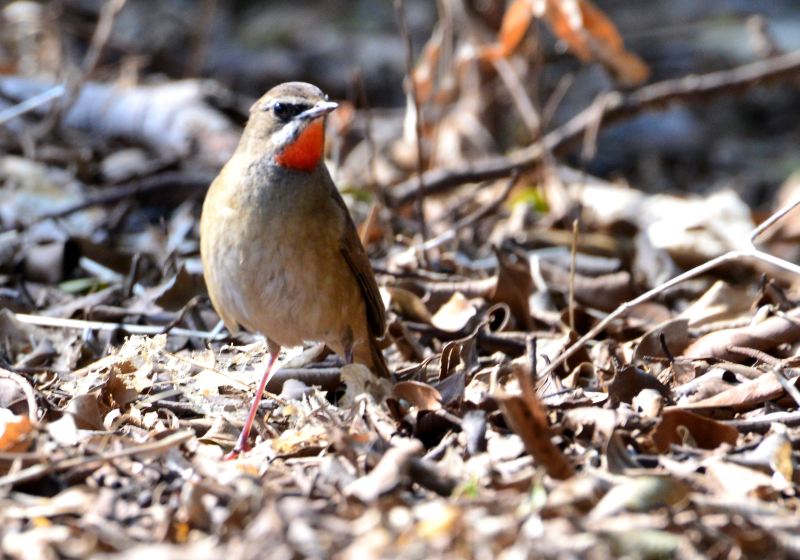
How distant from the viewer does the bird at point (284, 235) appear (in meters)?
4.70

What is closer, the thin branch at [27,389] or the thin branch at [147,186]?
the thin branch at [27,389]

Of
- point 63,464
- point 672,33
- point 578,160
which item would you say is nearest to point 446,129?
point 578,160

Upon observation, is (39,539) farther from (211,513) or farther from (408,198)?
(408,198)

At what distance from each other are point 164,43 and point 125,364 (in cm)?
699

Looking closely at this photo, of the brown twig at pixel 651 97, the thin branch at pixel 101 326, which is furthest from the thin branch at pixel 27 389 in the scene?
the brown twig at pixel 651 97

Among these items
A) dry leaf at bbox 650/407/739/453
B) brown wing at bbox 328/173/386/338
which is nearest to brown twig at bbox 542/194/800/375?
dry leaf at bbox 650/407/739/453

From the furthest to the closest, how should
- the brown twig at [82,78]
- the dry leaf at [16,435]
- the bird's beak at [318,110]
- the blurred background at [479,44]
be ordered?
1. the blurred background at [479,44]
2. the brown twig at [82,78]
3. the bird's beak at [318,110]
4. the dry leaf at [16,435]

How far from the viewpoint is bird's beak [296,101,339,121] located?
181 inches

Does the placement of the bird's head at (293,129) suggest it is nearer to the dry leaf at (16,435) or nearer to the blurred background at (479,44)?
the dry leaf at (16,435)

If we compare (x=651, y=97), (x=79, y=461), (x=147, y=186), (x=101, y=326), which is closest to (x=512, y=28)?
(x=651, y=97)

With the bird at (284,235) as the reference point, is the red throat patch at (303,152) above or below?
above

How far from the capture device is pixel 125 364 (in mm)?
4582

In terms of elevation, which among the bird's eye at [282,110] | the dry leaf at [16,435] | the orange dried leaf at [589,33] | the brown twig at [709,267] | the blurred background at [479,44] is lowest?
the blurred background at [479,44]

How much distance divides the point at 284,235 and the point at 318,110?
1.72ft
